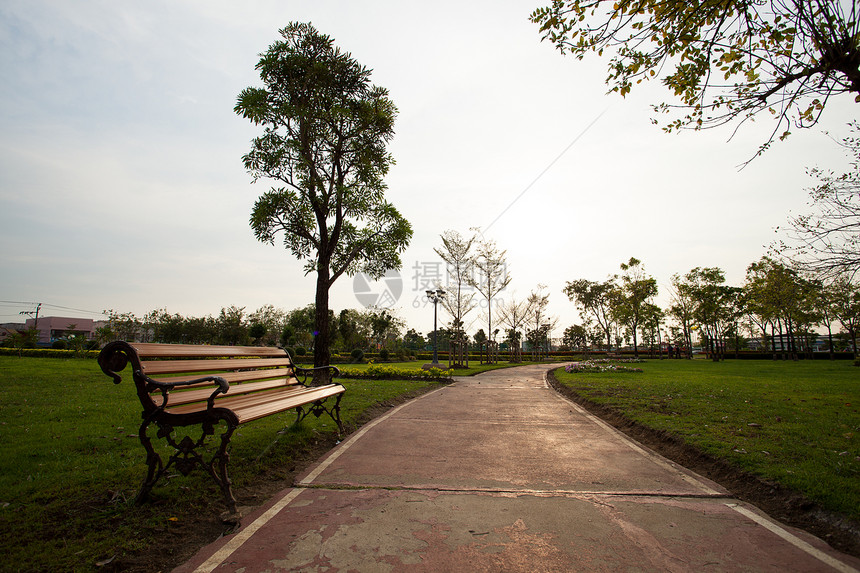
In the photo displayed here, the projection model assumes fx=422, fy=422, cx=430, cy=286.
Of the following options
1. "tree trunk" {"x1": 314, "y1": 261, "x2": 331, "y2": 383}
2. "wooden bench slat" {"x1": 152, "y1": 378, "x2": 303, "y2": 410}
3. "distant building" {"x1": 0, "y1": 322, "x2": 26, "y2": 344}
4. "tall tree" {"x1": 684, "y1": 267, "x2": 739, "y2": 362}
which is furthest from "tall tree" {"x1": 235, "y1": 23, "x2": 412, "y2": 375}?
"tall tree" {"x1": 684, "y1": 267, "x2": 739, "y2": 362}

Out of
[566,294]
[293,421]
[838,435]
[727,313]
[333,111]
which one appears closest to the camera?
[838,435]

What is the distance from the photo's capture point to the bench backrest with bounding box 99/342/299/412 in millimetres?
3600

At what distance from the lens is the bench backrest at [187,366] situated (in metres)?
3.60

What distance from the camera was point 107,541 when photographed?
2803mm

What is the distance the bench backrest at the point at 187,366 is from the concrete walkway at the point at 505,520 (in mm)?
1359

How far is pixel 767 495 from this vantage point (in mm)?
3957

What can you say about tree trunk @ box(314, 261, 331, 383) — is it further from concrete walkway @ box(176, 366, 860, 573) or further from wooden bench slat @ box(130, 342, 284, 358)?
concrete walkway @ box(176, 366, 860, 573)

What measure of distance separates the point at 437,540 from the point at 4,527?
297cm

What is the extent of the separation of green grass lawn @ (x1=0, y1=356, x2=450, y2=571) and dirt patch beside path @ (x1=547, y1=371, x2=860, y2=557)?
456 cm

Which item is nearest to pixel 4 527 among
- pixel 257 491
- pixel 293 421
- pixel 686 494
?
pixel 257 491

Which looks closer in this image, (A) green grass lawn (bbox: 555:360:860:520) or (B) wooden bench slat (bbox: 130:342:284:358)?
(B) wooden bench slat (bbox: 130:342:284:358)

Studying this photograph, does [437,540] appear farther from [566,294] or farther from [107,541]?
[566,294]

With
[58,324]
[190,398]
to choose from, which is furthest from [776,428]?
[58,324]

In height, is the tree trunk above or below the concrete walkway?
above
